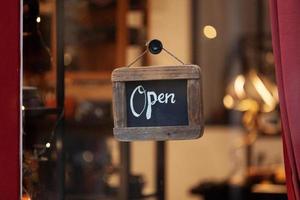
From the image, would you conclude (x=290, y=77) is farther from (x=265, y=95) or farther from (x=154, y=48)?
(x=265, y=95)

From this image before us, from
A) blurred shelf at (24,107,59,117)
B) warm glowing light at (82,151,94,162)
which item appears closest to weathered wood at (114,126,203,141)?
blurred shelf at (24,107,59,117)

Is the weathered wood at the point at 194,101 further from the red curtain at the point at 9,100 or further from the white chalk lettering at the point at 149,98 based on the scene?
the red curtain at the point at 9,100

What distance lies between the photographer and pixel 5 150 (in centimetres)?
240

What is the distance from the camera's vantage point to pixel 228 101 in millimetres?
5312

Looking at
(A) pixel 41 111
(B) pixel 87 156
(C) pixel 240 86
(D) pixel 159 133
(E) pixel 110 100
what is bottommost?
(B) pixel 87 156

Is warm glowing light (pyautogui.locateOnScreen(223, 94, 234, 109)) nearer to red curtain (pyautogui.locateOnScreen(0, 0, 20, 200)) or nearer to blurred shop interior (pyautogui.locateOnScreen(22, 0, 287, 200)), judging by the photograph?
blurred shop interior (pyautogui.locateOnScreen(22, 0, 287, 200))

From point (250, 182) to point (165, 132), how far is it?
9.58 ft

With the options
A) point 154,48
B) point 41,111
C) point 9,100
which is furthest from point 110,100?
point 154,48

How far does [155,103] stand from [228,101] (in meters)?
3.24

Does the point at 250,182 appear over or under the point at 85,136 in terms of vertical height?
under

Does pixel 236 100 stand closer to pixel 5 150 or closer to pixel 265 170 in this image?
pixel 265 170

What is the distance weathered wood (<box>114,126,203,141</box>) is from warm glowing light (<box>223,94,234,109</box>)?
313 centimetres

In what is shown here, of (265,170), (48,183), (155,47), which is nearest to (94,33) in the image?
(265,170)

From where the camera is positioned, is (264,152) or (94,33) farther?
(264,152)
